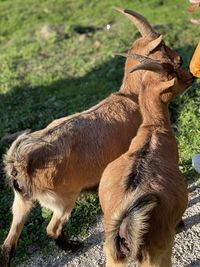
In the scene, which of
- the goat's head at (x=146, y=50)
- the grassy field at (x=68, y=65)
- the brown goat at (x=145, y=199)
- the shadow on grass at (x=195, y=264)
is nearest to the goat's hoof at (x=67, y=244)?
the grassy field at (x=68, y=65)

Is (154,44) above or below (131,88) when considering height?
above

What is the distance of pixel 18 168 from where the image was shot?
18.9ft

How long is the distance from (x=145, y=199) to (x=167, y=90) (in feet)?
5.54

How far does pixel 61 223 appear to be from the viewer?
619 cm

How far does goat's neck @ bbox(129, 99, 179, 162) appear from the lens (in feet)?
17.5

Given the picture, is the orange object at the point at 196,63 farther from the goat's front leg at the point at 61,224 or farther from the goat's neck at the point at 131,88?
the goat's front leg at the point at 61,224

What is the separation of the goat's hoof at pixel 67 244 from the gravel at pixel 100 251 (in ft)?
0.17

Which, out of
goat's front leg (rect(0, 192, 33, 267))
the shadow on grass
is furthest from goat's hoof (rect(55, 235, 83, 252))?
the shadow on grass

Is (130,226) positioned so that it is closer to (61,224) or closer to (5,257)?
(61,224)

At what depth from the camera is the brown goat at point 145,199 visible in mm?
4403

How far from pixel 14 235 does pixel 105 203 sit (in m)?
1.46

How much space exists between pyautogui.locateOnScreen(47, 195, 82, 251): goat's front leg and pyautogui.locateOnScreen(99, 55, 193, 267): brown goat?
88 centimetres

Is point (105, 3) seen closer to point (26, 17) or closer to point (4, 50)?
point (26, 17)

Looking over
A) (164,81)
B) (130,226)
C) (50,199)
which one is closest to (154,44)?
(164,81)
